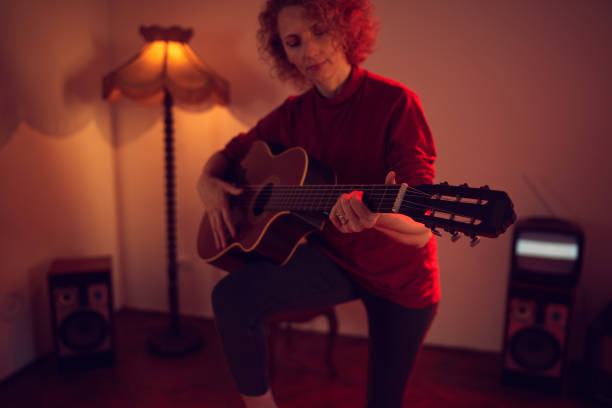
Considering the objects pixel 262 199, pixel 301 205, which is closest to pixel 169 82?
pixel 262 199

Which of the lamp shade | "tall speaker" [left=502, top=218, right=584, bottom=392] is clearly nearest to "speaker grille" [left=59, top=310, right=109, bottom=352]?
the lamp shade

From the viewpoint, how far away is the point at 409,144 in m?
1.13

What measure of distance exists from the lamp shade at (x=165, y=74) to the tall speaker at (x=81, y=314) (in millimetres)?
853

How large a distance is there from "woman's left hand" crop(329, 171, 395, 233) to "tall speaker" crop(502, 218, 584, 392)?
116 cm

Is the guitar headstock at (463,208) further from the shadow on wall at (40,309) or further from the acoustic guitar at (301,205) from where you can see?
the shadow on wall at (40,309)

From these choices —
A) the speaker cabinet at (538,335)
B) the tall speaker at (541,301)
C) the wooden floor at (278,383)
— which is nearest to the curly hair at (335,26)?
the tall speaker at (541,301)

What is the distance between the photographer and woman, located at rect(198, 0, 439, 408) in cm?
119

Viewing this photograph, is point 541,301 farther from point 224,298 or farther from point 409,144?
point 224,298

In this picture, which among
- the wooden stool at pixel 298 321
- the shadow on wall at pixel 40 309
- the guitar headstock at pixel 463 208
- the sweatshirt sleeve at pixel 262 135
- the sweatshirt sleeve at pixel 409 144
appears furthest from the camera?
the shadow on wall at pixel 40 309

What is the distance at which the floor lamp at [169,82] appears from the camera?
6.56 feet

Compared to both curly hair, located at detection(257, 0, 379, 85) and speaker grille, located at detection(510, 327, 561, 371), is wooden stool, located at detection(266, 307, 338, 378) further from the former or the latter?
curly hair, located at detection(257, 0, 379, 85)

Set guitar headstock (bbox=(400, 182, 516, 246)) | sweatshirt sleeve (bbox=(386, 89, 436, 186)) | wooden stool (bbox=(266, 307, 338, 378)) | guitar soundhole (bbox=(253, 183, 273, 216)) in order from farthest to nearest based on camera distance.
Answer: wooden stool (bbox=(266, 307, 338, 378)), guitar soundhole (bbox=(253, 183, 273, 216)), sweatshirt sleeve (bbox=(386, 89, 436, 186)), guitar headstock (bbox=(400, 182, 516, 246))

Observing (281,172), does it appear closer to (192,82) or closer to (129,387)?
(192,82)

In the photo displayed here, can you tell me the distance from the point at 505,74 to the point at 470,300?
1127 mm
